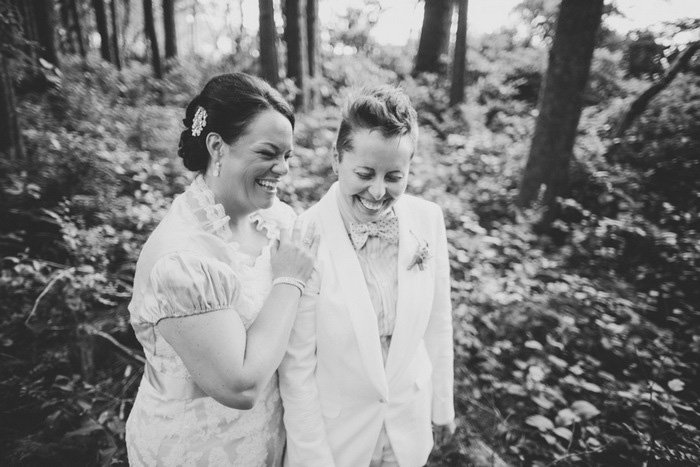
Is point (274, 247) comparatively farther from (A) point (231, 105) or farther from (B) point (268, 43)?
(B) point (268, 43)

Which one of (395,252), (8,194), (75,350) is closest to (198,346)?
(395,252)

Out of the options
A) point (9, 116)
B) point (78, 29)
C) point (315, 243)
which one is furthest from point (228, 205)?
point (78, 29)

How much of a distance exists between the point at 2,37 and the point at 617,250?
270 inches

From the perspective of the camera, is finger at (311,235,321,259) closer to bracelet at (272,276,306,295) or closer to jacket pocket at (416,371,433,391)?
bracelet at (272,276,306,295)

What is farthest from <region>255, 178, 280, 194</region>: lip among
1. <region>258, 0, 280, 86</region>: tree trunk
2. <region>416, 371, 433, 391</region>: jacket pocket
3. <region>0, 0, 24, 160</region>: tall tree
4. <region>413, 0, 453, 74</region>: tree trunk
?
<region>413, 0, 453, 74</region>: tree trunk

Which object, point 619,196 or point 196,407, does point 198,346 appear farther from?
point 619,196

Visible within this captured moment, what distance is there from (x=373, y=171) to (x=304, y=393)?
107cm

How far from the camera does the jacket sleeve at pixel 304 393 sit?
166 centimetres

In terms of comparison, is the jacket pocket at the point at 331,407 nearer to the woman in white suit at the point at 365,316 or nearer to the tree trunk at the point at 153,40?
the woman in white suit at the point at 365,316

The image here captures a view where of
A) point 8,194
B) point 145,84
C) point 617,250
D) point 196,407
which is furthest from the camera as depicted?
point 145,84

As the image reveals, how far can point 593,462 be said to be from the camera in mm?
2609

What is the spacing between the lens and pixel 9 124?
4.31m

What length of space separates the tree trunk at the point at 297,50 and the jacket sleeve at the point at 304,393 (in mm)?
7512

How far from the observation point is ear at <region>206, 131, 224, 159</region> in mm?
1672
